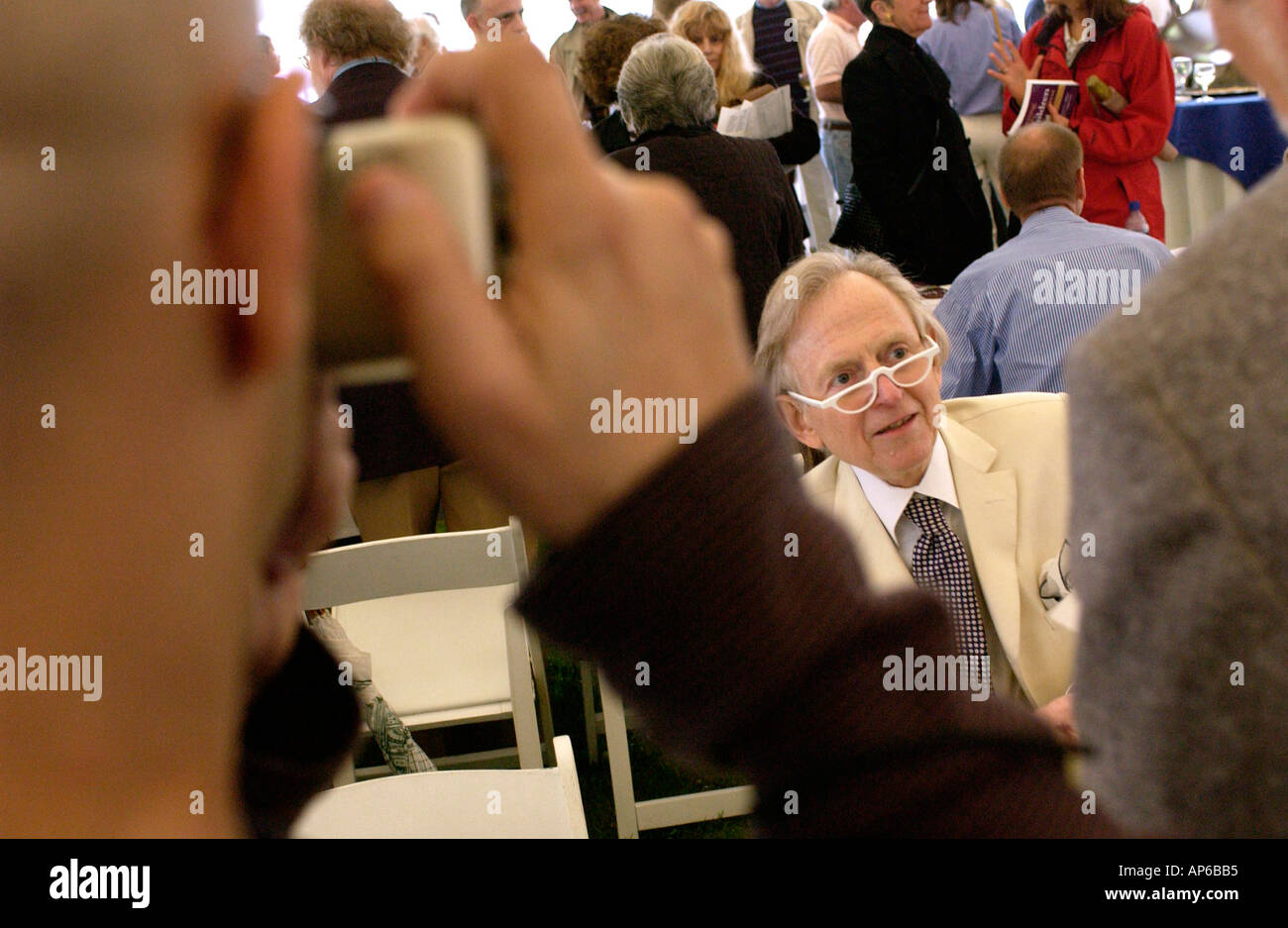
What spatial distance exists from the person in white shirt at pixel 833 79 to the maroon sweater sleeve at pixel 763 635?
9.46 feet

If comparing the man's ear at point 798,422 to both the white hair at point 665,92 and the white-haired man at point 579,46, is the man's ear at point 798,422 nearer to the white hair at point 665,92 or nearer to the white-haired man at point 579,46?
the white hair at point 665,92

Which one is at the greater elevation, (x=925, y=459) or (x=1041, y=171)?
(x=1041, y=171)

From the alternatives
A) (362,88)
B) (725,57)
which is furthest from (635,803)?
(725,57)

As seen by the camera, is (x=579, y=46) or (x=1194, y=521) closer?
(x=1194, y=521)

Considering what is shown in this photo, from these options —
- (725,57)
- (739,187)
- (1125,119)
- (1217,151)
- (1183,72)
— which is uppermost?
(1183,72)

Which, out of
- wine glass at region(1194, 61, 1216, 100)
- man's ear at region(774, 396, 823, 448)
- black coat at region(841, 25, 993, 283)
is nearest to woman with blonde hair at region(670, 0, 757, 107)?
black coat at region(841, 25, 993, 283)

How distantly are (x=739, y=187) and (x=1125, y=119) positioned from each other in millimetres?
838

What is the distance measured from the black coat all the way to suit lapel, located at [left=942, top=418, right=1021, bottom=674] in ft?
2.77

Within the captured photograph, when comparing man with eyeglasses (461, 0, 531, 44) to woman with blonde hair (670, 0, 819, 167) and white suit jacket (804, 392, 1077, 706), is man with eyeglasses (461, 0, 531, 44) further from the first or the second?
woman with blonde hair (670, 0, 819, 167)

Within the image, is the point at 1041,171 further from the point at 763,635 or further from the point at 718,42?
the point at 763,635

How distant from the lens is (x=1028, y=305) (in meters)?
1.50

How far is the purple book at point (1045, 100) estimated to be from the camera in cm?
190
